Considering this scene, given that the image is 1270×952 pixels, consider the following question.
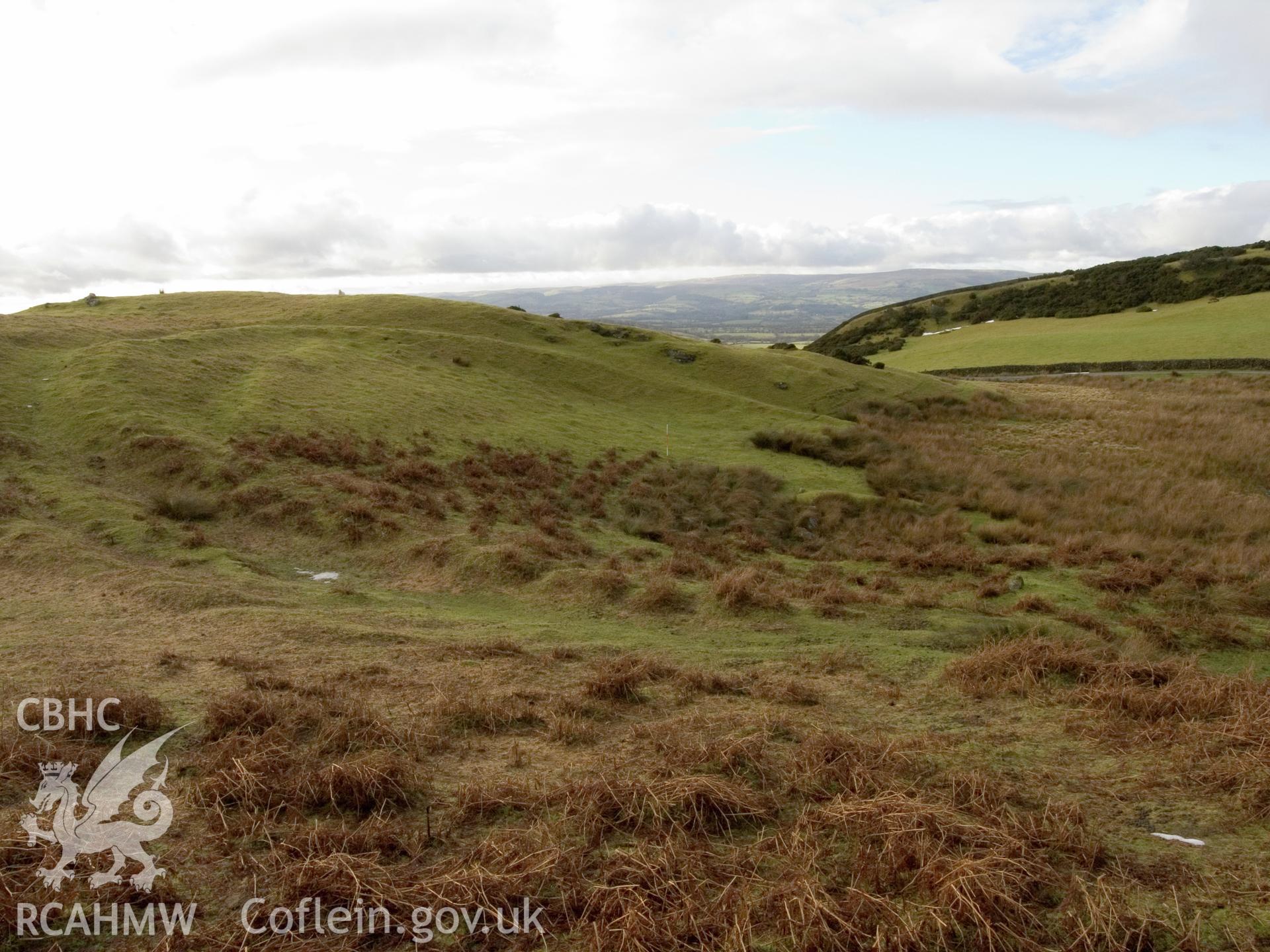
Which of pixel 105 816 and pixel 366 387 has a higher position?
pixel 366 387

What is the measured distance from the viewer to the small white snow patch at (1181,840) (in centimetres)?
610

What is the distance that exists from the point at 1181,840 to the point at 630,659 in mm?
6789

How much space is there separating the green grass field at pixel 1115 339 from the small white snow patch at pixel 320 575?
216 ft

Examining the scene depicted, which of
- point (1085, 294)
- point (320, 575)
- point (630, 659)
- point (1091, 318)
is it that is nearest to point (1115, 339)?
point (1091, 318)

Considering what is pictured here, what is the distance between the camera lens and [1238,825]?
6289 millimetres

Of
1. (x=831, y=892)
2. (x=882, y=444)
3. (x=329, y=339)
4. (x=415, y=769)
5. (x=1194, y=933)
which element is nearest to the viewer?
(x=1194, y=933)

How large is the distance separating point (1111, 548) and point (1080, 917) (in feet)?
60.2

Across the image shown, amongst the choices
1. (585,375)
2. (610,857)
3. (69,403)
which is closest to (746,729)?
(610,857)

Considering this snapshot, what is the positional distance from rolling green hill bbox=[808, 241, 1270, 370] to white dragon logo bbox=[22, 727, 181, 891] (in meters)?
56.1

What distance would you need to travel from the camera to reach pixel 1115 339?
68.4 metres

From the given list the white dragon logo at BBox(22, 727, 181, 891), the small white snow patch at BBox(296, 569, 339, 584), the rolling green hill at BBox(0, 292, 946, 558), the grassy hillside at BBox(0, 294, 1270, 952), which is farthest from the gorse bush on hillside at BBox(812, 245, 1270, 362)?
the white dragon logo at BBox(22, 727, 181, 891)

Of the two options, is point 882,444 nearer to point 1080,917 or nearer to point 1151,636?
point 1151,636

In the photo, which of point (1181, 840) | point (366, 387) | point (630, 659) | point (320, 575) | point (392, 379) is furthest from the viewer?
point (392, 379)

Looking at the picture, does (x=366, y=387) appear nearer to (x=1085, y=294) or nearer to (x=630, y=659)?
(x=630, y=659)
